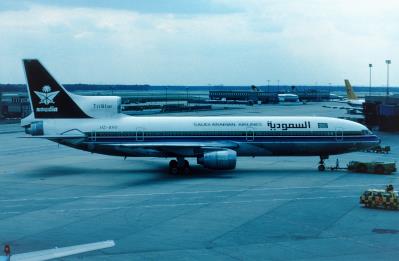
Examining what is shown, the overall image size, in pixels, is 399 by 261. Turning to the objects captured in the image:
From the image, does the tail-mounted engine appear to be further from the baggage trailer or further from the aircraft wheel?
the baggage trailer

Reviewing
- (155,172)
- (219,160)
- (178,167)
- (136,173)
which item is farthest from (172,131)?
(219,160)

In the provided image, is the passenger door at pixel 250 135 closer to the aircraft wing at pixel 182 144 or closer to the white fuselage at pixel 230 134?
the white fuselage at pixel 230 134

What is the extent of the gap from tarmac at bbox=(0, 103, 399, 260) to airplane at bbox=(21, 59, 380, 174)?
7.03ft

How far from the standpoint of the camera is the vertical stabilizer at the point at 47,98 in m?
50.0

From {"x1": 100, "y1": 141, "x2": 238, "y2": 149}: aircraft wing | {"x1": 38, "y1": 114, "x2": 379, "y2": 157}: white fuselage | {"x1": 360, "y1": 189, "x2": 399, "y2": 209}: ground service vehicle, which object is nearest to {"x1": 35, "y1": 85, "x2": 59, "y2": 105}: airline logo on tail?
{"x1": 38, "y1": 114, "x2": 379, "y2": 157}: white fuselage

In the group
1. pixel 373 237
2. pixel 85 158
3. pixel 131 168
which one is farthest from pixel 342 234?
pixel 85 158

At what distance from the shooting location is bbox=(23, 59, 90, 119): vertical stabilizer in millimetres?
50000

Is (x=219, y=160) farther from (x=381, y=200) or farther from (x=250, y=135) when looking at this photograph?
(x=381, y=200)

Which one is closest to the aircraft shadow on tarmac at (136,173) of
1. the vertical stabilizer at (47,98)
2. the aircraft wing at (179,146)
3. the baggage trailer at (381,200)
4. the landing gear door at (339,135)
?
the aircraft wing at (179,146)

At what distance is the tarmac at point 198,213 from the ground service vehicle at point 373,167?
114 cm

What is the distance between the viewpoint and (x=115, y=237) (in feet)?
87.9

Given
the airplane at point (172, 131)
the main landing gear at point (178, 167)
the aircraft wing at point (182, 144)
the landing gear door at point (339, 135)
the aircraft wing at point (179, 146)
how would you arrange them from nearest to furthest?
the aircraft wing at point (182, 144), the aircraft wing at point (179, 146), the main landing gear at point (178, 167), the airplane at point (172, 131), the landing gear door at point (339, 135)

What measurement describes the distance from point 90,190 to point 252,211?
13.0 meters

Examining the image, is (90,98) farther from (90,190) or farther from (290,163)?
(290,163)
